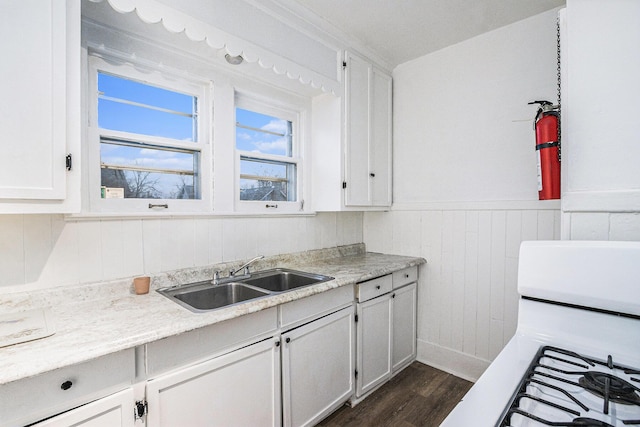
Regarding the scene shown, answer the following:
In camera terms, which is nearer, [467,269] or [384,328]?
[384,328]

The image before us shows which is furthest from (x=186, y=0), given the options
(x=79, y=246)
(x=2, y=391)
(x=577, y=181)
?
(x=577, y=181)

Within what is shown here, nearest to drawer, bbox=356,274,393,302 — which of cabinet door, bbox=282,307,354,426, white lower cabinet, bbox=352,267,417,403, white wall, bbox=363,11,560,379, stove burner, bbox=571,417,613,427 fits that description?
white lower cabinet, bbox=352,267,417,403

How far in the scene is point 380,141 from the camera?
2.68m

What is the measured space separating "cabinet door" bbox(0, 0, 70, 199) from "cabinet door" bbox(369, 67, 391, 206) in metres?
1.99

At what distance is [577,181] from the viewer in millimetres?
1217

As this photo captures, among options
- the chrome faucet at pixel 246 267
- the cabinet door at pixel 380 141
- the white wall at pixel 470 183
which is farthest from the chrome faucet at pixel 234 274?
the white wall at pixel 470 183

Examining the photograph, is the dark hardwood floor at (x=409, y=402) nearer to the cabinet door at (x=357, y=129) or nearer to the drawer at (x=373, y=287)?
the drawer at (x=373, y=287)

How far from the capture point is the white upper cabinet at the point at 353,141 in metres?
2.36

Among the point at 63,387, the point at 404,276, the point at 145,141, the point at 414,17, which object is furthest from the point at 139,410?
the point at 414,17

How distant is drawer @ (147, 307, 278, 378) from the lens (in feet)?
3.73

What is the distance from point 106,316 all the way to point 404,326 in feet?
6.66

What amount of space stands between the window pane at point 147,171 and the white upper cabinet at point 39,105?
0.43 metres

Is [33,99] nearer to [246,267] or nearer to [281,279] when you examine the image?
[246,267]

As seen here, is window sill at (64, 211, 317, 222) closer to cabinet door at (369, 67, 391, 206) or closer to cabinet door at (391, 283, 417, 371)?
cabinet door at (369, 67, 391, 206)
